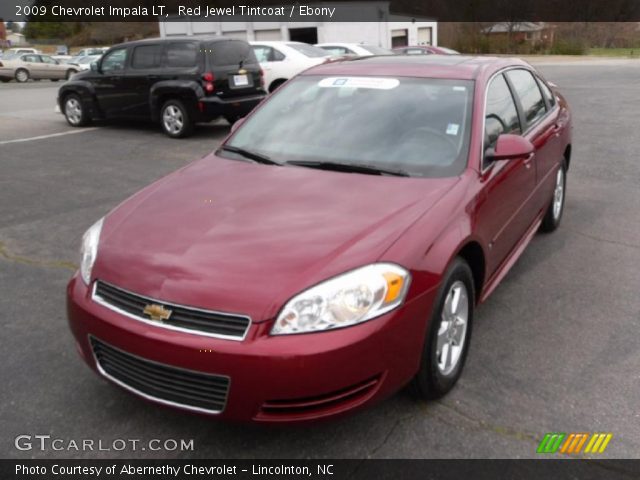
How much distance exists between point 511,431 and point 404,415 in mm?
481

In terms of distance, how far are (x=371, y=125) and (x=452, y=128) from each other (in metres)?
0.46

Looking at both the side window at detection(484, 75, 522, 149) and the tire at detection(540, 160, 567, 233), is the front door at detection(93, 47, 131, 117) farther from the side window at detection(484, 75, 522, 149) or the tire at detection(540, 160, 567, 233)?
the side window at detection(484, 75, 522, 149)

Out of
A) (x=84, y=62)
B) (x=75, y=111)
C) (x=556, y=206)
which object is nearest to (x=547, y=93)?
(x=556, y=206)

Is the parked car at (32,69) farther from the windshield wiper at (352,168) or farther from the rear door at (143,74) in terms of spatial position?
the windshield wiper at (352,168)

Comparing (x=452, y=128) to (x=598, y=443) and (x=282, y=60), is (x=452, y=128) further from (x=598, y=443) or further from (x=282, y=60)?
(x=282, y=60)

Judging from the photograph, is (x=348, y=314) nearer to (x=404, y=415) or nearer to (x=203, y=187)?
(x=404, y=415)

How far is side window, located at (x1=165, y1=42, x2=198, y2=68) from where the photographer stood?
408 inches

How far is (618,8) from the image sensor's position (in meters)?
61.3

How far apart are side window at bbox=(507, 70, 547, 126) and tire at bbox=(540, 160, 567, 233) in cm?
69

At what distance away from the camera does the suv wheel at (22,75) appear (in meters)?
29.5

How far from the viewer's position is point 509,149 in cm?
336

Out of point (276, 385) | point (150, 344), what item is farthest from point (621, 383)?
point (150, 344)

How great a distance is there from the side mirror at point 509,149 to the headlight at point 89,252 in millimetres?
2100

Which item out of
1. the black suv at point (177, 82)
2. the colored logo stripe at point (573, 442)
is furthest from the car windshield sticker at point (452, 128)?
the black suv at point (177, 82)
